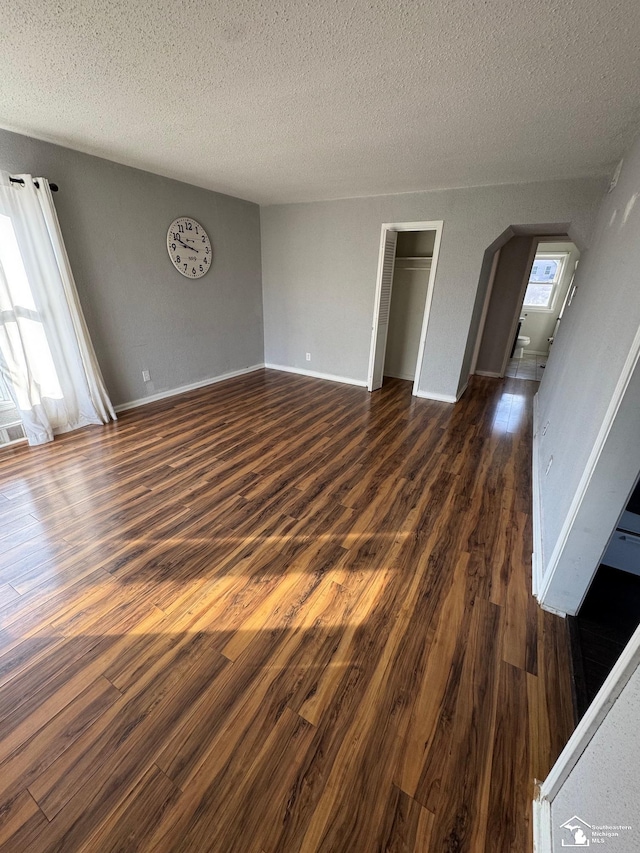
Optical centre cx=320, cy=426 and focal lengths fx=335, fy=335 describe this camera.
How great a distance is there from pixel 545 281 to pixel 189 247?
8.15 m

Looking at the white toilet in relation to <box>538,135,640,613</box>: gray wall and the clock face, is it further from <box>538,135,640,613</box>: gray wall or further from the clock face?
the clock face

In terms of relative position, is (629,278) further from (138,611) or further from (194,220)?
(194,220)

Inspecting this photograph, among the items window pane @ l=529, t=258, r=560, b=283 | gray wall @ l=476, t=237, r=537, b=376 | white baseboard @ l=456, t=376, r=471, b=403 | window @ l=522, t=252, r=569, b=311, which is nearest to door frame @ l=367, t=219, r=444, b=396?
white baseboard @ l=456, t=376, r=471, b=403

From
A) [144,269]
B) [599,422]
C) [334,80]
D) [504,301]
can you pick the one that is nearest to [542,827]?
[599,422]

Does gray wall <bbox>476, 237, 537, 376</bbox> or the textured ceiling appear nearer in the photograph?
the textured ceiling

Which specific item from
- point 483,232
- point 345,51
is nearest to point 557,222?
point 483,232

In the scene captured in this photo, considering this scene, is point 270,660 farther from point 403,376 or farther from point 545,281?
point 545,281

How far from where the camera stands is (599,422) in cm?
146

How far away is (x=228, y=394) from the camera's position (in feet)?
14.7

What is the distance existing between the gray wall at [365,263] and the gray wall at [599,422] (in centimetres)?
112

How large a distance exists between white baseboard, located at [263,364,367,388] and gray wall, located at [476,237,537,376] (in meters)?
2.55

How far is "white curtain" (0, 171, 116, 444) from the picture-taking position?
2.68 m

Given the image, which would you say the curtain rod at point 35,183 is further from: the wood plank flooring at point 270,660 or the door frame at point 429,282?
the door frame at point 429,282

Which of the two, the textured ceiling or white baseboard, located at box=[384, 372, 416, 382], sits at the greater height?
the textured ceiling
